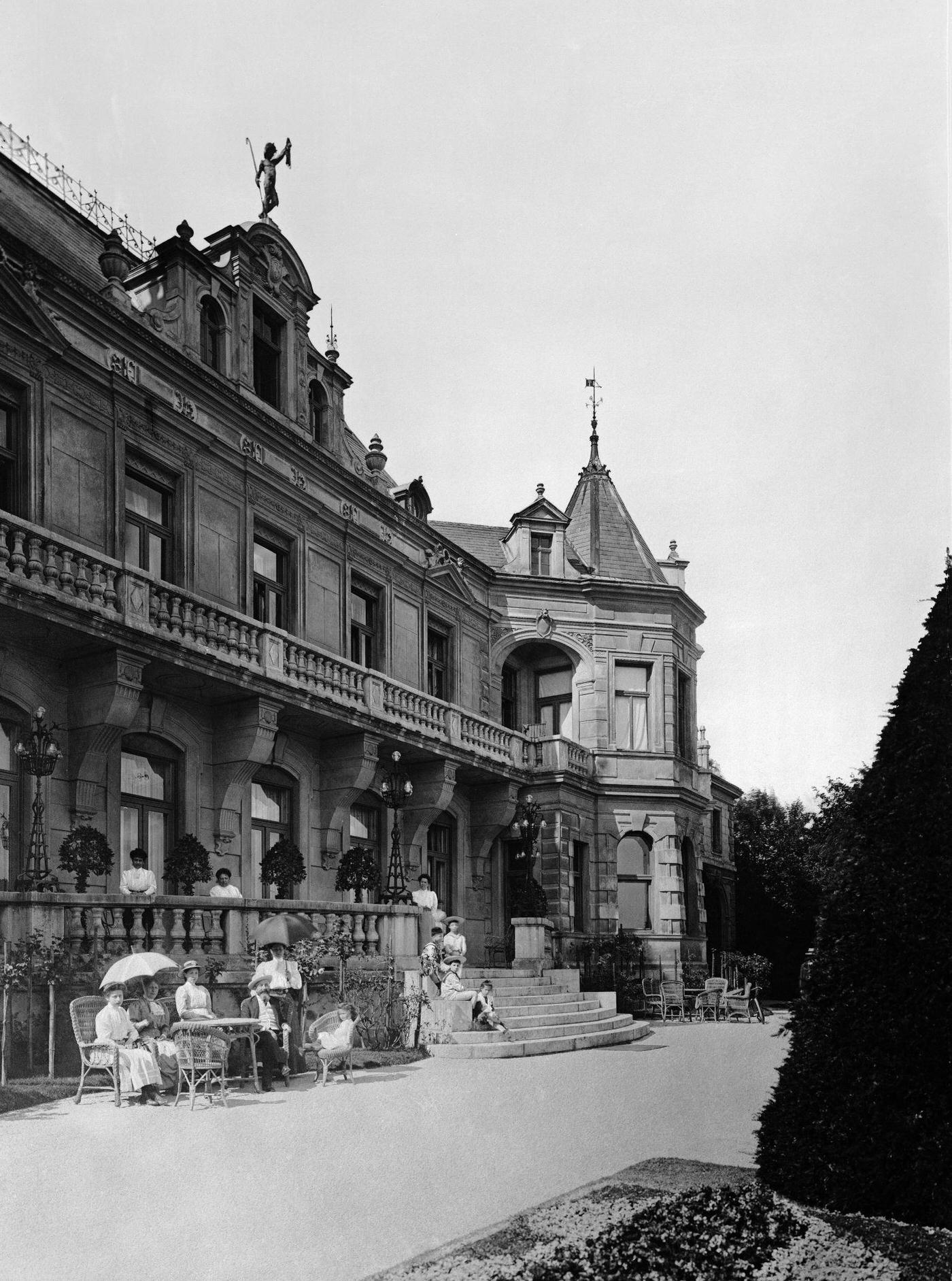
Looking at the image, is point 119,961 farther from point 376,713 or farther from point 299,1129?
point 376,713

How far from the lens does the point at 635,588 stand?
2931 cm

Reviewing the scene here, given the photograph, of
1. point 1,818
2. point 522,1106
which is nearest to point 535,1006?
point 522,1106

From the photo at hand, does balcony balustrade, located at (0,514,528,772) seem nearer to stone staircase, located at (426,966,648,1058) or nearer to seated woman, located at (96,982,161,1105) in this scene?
stone staircase, located at (426,966,648,1058)

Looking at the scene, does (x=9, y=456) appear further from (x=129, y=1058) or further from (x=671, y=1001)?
(x=671, y=1001)

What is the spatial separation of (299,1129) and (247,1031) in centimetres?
275

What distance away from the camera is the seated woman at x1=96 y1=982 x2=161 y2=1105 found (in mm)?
10609

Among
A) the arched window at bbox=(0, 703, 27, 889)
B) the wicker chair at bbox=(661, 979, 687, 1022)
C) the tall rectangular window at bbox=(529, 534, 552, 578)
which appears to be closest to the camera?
the arched window at bbox=(0, 703, 27, 889)

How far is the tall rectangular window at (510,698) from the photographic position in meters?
29.7

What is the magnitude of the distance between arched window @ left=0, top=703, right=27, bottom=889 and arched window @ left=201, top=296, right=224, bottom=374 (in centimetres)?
718

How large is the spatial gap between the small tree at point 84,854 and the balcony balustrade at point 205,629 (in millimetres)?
2634

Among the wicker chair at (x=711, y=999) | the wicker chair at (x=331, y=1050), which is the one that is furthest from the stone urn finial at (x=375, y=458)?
the wicker chair at (x=711, y=999)

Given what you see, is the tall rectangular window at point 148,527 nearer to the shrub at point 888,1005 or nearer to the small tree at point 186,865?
the small tree at point 186,865

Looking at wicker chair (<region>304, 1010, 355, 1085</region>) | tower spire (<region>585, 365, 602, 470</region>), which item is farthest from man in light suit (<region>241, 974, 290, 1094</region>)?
tower spire (<region>585, 365, 602, 470</region>)

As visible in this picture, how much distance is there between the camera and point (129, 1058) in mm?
10633
